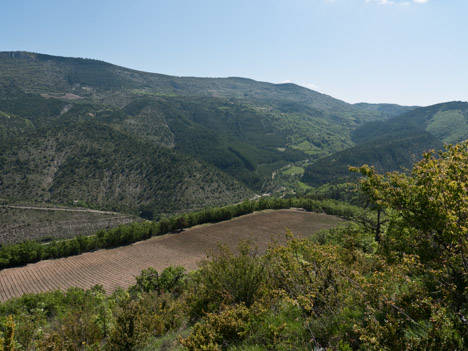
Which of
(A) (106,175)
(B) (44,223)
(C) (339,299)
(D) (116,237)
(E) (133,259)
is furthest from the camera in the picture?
(A) (106,175)

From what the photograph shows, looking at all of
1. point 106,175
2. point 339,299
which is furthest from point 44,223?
point 339,299

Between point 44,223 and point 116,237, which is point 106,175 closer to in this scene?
point 44,223

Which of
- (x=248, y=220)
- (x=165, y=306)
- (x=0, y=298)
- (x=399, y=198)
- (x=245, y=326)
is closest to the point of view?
(x=245, y=326)

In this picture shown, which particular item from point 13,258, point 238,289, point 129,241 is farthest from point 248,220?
point 238,289

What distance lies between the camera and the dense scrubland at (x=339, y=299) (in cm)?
516

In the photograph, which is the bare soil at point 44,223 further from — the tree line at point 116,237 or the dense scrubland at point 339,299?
the dense scrubland at point 339,299

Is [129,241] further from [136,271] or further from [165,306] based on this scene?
[165,306]

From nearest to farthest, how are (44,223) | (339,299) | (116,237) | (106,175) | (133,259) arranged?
1. (339,299)
2. (133,259)
3. (116,237)
4. (44,223)
5. (106,175)

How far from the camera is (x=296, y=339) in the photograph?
6777mm

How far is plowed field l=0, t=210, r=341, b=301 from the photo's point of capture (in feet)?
147

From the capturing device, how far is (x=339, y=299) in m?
7.66

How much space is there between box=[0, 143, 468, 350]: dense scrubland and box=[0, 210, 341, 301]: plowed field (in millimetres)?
21622

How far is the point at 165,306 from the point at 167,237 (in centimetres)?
5060

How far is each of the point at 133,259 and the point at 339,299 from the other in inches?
2125
